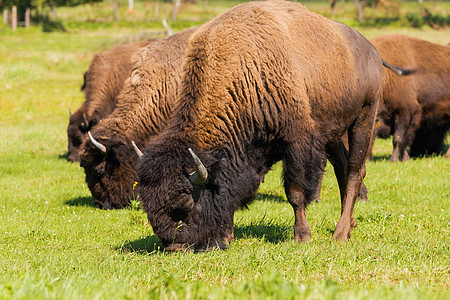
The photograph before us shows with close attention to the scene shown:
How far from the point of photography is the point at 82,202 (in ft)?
30.5

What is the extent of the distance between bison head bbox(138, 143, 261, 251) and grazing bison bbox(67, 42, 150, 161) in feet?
25.1

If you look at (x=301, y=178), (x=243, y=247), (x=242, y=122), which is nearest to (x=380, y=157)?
(x=301, y=178)

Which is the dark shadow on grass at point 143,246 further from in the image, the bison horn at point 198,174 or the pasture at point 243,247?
the bison horn at point 198,174

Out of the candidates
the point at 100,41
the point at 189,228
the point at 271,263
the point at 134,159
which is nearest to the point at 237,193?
the point at 189,228

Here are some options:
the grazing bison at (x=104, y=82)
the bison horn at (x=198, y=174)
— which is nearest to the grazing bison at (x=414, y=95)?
the grazing bison at (x=104, y=82)

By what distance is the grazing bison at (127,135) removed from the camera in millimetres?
8945

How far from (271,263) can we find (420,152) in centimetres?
1019

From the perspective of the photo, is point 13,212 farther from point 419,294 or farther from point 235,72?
point 419,294

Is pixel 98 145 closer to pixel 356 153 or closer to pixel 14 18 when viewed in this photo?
pixel 356 153

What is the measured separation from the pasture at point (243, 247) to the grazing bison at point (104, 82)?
4.36 feet

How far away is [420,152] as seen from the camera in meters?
13.9

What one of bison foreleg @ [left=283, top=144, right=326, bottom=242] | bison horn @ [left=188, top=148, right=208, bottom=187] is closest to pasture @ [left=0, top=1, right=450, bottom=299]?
bison foreleg @ [left=283, top=144, right=326, bottom=242]

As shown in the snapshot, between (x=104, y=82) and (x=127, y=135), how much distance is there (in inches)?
181

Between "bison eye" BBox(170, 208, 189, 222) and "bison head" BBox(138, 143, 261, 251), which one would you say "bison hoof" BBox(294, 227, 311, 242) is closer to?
"bison head" BBox(138, 143, 261, 251)
